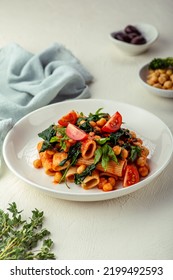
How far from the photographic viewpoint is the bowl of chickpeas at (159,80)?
305cm

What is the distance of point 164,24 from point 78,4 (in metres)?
0.81

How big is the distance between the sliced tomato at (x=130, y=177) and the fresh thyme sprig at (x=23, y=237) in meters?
0.39

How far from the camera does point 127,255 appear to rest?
2033 millimetres

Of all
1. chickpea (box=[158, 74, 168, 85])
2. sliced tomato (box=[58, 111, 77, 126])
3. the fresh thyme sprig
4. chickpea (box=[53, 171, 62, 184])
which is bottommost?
the fresh thyme sprig

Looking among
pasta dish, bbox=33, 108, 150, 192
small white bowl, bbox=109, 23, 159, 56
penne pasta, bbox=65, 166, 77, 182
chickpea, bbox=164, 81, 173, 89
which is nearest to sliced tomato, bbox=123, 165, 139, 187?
pasta dish, bbox=33, 108, 150, 192

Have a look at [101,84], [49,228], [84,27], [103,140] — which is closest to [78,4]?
[84,27]

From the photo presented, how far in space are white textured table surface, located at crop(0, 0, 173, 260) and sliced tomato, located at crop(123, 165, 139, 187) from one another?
10 centimetres

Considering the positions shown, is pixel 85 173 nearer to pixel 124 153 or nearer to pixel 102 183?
pixel 102 183

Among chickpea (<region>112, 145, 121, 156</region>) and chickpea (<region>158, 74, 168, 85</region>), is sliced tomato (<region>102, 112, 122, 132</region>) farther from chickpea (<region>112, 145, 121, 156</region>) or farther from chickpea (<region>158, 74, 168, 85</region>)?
chickpea (<region>158, 74, 168, 85</region>)

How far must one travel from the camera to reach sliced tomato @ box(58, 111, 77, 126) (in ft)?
8.04

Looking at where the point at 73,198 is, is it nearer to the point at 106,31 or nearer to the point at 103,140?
the point at 103,140

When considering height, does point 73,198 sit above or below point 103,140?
below

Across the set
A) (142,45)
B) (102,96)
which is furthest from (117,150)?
(142,45)

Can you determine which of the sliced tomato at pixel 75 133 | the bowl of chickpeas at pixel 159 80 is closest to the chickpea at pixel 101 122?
A: the sliced tomato at pixel 75 133
